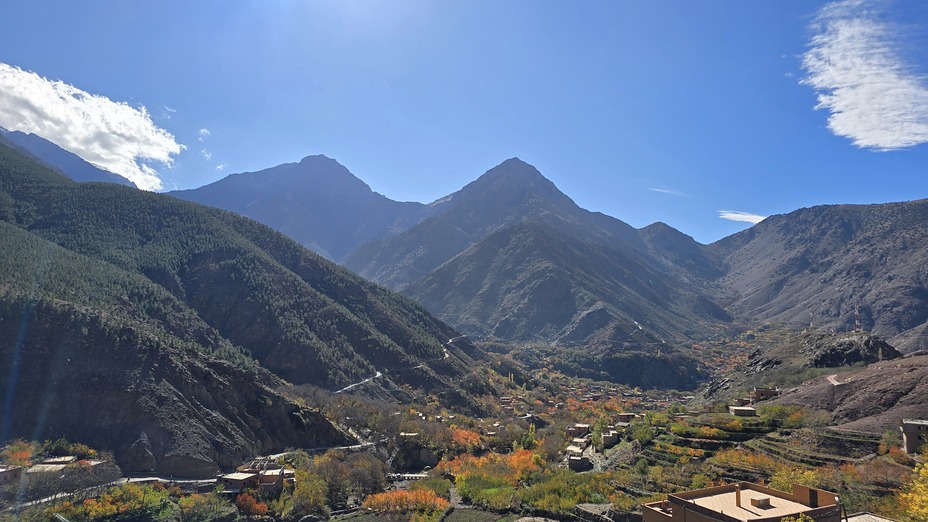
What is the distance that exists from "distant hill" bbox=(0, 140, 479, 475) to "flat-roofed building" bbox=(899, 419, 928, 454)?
48925mm

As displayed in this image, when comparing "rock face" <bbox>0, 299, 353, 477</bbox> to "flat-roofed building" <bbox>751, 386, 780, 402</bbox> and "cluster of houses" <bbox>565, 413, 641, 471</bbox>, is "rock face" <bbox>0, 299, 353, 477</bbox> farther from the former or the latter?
"flat-roofed building" <bbox>751, 386, 780, 402</bbox>

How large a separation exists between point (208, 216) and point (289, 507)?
82.2 m

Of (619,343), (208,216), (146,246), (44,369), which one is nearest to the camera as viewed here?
(44,369)

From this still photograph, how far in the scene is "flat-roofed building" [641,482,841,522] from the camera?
2247 cm

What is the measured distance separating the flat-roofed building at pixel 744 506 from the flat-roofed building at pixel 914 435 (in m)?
14.8

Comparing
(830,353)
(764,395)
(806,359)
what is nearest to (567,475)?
(764,395)

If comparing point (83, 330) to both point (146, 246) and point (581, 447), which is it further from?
point (581, 447)

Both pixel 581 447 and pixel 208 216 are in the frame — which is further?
pixel 208 216

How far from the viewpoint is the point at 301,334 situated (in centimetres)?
8544

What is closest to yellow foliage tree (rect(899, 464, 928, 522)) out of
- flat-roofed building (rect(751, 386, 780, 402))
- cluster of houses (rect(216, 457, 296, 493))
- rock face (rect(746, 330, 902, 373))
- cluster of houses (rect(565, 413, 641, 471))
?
cluster of houses (rect(565, 413, 641, 471))

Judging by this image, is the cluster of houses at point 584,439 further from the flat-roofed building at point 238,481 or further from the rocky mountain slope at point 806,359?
the flat-roofed building at point 238,481

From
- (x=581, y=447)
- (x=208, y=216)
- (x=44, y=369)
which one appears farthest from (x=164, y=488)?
(x=208, y=216)

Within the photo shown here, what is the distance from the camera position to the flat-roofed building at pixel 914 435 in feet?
110

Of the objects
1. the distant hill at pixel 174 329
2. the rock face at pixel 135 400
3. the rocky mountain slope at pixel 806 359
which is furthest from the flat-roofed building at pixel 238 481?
the rocky mountain slope at pixel 806 359
